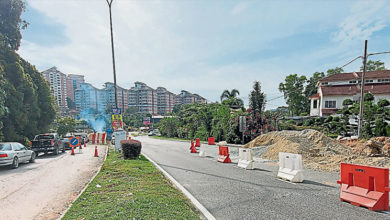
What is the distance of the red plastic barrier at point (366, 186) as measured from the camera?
4.84 metres

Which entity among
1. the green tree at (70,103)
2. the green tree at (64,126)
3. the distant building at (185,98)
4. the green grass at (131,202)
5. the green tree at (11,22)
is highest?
the green tree at (11,22)

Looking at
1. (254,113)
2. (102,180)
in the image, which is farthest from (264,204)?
(254,113)

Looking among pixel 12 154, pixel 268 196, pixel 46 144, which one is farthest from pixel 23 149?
pixel 268 196

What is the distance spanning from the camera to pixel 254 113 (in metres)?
26.3

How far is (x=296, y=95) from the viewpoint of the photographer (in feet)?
166

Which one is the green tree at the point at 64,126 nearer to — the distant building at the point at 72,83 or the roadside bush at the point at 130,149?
the roadside bush at the point at 130,149

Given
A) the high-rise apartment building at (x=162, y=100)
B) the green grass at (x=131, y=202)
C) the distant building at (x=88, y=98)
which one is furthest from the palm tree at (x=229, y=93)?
the high-rise apartment building at (x=162, y=100)

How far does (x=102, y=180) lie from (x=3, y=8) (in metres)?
18.4

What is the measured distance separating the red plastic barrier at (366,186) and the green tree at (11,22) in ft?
73.9

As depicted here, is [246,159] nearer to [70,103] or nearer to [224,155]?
[224,155]

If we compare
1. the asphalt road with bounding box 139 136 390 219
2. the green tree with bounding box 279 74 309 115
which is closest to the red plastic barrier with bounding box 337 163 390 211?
the asphalt road with bounding box 139 136 390 219

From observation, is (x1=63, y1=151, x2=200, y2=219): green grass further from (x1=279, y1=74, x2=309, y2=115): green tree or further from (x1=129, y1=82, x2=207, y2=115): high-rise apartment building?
(x1=129, y1=82, x2=207, y2=115): high-rise apartment building

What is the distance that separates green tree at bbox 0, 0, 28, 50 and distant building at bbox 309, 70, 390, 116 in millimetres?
41003

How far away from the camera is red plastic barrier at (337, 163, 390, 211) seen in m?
4.84
